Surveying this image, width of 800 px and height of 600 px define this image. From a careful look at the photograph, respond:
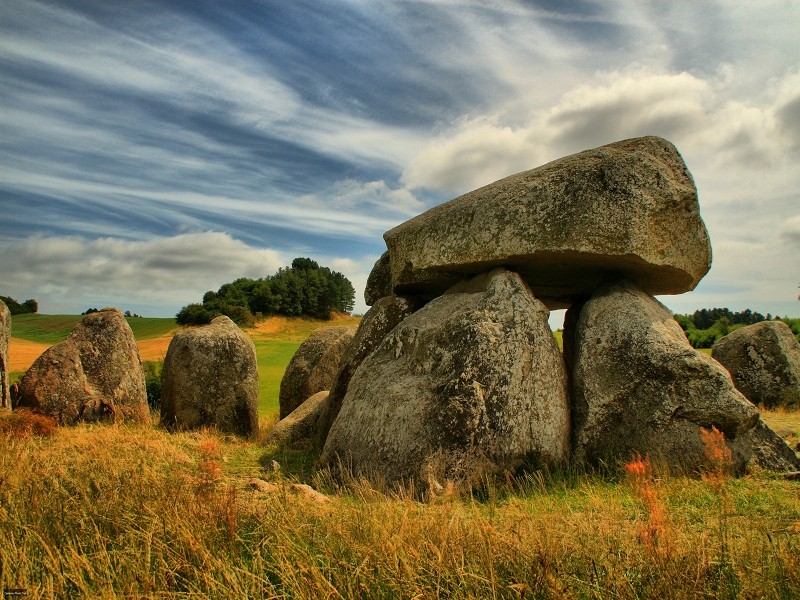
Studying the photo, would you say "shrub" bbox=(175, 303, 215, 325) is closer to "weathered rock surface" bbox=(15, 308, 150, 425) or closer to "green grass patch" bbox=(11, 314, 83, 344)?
"green grass patch" bbox=(11, 314, 83, 344)

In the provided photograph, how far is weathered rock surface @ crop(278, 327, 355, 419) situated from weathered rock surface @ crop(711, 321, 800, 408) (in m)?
12.0

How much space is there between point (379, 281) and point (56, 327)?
6590 cm

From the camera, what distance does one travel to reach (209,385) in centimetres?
1357

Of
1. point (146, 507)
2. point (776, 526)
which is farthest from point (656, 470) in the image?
point (146, 507)

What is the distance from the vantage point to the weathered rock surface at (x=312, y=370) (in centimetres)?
1473

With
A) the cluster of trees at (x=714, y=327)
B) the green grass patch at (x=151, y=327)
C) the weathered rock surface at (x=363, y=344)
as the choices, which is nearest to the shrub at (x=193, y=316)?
the green grass patch at (x=151, y=327)

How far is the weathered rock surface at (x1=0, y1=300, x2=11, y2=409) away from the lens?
12352 millimetres

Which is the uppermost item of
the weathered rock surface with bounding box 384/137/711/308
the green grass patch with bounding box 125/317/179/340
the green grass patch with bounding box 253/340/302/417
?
the weathered rock surface with bounding box 384/137/711/308

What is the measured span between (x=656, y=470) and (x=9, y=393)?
41.5 feet

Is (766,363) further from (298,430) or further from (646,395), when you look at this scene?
(298,430)

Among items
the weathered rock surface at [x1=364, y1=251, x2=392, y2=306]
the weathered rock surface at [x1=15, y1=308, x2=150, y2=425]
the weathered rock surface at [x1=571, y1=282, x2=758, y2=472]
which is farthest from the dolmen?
the weathered rock surface at [x1=15, y1=308, x2=150, y2=425]

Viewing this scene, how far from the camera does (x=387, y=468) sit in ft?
26.4

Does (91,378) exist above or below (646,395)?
below

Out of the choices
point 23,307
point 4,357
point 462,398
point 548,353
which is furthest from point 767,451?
point 23,307
